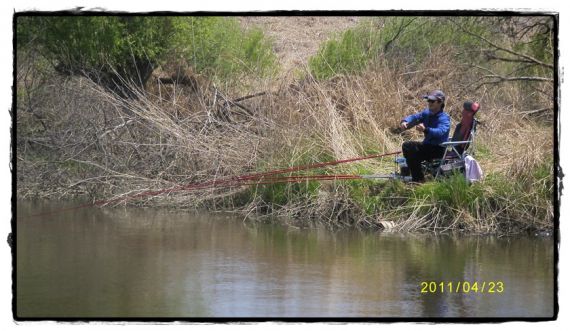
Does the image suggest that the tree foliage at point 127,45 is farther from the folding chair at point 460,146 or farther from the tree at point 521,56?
the folding chair at point 460,146

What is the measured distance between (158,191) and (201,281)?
4473 mm

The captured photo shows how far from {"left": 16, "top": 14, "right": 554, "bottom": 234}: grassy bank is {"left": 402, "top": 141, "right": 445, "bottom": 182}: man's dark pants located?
9.8 inches

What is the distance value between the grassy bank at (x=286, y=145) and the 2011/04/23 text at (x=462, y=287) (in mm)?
2409

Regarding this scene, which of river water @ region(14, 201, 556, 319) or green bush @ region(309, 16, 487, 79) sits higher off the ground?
green bush @ region(309, 16, 487, 79)

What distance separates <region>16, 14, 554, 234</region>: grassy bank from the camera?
12.7m

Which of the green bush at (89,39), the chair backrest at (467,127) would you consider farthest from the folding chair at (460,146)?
the green bush at (89,39)

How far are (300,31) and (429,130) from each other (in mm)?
13954

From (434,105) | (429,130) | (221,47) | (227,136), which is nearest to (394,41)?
(221,47)

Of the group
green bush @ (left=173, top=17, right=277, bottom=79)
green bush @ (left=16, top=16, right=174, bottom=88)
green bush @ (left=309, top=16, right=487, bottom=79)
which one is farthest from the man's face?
green bush @ (left=16, top=16, right=174, bottom=88)

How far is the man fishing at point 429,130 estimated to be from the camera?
12258mm

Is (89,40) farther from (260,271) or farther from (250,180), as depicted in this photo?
(260,271)

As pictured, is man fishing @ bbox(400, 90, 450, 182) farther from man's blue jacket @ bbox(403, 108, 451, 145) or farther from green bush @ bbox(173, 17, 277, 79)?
green bush @ bbox(173, 17, 277, 79)

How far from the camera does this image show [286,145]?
1410 cm

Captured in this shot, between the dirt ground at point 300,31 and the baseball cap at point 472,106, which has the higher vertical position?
the dirt ground at point 300,31
